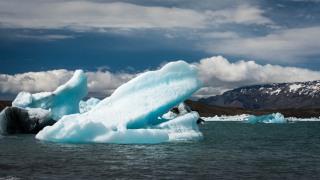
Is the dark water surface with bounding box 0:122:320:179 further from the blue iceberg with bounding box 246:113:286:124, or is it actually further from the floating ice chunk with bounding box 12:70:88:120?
the blue iceberg with bounding box 246:113:286:124

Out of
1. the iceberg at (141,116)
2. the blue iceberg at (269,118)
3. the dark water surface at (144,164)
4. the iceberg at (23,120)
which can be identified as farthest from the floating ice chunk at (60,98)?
the blue iceberg at (269,118)

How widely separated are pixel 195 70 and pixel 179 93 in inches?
86.5

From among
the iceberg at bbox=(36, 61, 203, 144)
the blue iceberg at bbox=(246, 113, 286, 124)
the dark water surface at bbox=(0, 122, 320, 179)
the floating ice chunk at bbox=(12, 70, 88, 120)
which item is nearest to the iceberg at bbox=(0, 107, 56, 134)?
the floating ice chunk at bbox=(12, 70, 88, 120)

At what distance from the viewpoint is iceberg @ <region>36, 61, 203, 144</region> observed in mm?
28828

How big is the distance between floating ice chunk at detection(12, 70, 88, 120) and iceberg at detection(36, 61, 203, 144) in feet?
37.0

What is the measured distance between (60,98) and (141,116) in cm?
1746

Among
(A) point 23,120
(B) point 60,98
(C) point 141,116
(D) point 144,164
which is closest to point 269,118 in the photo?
(B) point 60,98

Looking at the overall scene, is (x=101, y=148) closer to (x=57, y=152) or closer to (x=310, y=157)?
(x=57, y=152)

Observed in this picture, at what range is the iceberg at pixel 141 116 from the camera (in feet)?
94.6

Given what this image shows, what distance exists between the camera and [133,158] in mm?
21453

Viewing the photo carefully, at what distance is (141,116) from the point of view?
29.5 m

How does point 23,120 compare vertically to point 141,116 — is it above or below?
above

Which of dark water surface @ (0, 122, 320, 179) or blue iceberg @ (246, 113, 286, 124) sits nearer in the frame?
dark water surface @ (0, 122, 320, 179)

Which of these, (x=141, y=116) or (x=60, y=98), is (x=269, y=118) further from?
(x=141, y=116)
